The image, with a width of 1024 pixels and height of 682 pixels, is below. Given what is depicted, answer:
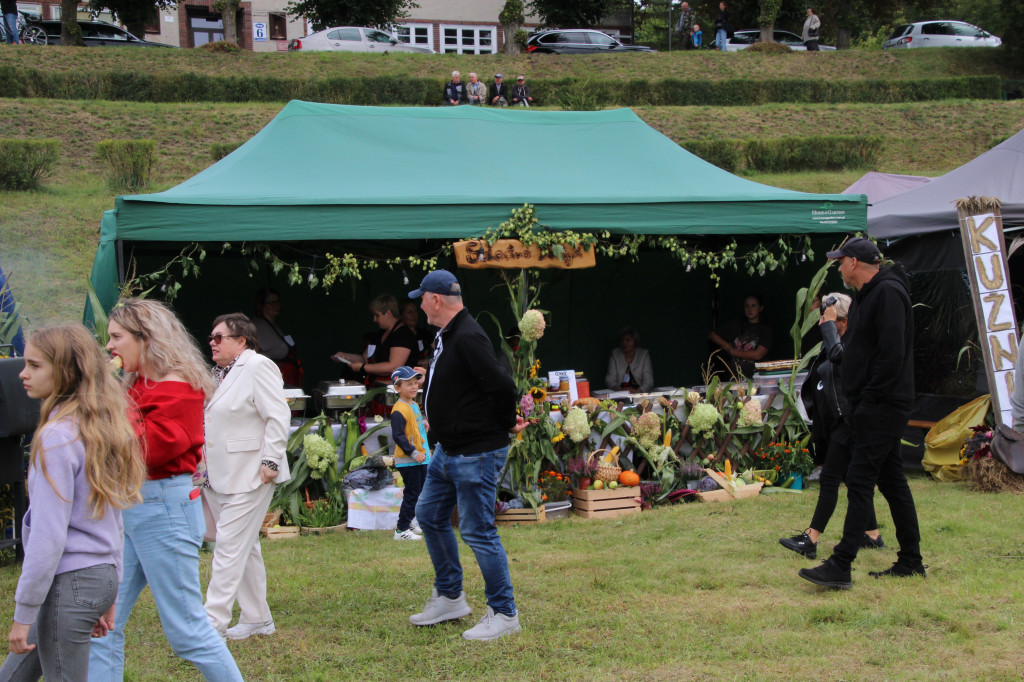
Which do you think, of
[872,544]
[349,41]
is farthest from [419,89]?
[872,544]

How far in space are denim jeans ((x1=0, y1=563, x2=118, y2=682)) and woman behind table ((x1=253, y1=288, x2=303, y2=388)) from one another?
470cm

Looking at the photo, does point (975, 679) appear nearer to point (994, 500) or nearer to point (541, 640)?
point (541, 640)

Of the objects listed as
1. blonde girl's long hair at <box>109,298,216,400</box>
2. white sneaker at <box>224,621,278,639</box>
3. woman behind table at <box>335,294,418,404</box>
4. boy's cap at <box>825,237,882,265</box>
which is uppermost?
boy's cap at <box>825,237,882,265</box>

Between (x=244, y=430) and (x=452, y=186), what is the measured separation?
344 cm

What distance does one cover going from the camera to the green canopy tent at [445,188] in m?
5.87

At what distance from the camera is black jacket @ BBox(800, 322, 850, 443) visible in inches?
199

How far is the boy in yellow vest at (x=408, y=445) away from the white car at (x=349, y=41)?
25.5 m

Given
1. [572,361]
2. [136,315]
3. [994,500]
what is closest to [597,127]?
[572,361]

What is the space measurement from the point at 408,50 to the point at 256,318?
2460 centimetres

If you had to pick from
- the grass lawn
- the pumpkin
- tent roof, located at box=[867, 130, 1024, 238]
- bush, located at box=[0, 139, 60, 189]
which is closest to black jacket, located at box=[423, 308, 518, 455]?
the grass lawn

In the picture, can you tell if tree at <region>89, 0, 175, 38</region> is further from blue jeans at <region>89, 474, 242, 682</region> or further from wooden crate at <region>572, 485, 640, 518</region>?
blue jeans at <region>89, 474, 242, 682</region>

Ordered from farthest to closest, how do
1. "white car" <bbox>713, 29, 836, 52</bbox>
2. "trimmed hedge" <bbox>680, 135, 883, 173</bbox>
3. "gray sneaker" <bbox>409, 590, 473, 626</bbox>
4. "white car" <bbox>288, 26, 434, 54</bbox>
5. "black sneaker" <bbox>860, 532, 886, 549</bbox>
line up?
"white car" <bbox>713, 29, 836, 52</bbox>
"white car" <bbox>288, 26, 434, 54</bbox>
"trimmed hedge" <bbox>680, 135, 883, 173</bbox>
"black sneaker" <bbox>860, 532, 886, 549</bbox>
"gray sneaker" <bbox>409, 590, 473, 626</bbox>

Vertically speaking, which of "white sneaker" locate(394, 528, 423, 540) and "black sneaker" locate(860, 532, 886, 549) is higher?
"black sneaker" locate(860, 532, 886, 549)

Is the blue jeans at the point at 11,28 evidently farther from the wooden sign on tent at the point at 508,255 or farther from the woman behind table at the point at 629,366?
the wooden sign on tent at the point at 508,255
